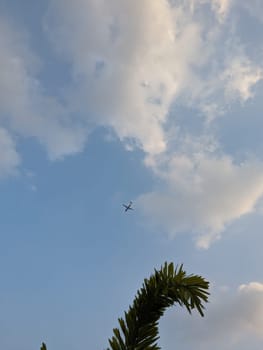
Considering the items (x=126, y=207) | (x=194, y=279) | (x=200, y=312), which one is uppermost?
(x=126, y=207)

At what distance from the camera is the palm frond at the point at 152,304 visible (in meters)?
6.25

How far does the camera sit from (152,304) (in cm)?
636

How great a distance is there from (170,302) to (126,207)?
359 ft

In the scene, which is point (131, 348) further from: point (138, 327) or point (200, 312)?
point (200, 312)

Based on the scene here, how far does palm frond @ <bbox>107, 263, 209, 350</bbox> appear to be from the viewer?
246 inches

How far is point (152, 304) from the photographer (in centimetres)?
636

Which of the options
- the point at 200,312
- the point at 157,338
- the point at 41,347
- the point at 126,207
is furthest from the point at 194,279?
the point at 126,207

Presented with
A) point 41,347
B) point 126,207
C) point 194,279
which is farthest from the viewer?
point 126,207

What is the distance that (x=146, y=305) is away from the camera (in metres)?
6.38

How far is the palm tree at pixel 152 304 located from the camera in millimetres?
6250

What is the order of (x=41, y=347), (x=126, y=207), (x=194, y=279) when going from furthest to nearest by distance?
1. (x=126, y=207)
2. (x=194, y=279)
3. (x=41, y=347)

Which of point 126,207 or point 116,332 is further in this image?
point 126,207

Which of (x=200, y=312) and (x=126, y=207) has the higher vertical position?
(x=126, y=207)

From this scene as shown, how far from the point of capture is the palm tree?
6.25m
